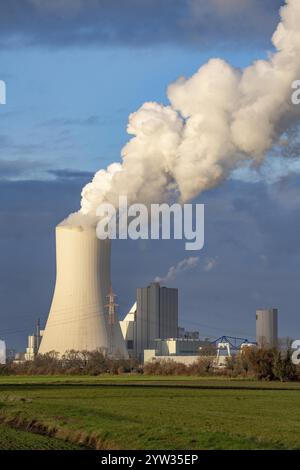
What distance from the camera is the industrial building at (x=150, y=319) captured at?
9238 centimetres

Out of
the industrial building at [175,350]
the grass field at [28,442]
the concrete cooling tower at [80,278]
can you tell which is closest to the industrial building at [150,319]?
the industrial building at [175,350]

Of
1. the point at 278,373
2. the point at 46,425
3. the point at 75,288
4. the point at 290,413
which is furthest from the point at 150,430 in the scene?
the point at 278,373

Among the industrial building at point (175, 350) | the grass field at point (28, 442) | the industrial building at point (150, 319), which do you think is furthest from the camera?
the industrial building at point (150, 319)

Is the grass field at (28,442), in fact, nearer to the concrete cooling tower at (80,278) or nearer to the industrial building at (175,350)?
the concrete cooling tower at (80,278)

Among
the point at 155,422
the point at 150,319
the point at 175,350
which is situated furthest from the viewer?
the point at 150,319

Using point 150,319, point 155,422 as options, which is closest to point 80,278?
point 155,422

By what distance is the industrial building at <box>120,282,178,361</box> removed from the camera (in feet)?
303

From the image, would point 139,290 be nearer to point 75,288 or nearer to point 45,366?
point 45,366

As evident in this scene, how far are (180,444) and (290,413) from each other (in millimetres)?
11469

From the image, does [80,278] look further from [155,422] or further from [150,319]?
[150,319]

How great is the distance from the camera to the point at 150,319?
9238cm

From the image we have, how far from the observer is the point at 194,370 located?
7131 cm

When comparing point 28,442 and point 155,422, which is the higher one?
point 155,422

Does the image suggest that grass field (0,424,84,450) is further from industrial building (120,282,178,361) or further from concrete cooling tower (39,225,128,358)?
industrial building (120,282,178,361)
